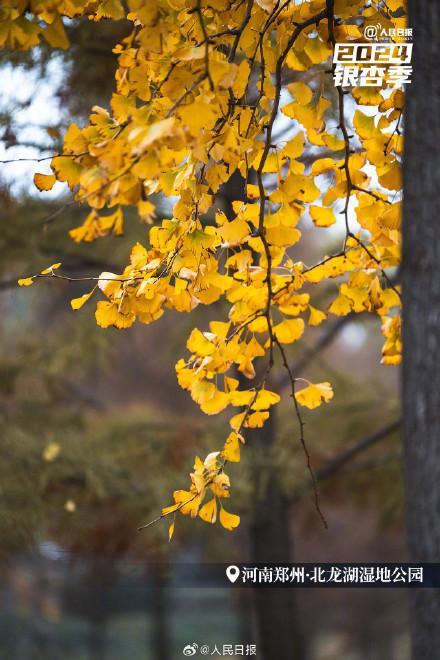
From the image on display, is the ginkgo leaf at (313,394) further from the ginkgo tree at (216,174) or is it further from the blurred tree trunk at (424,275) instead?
the blurred tree trunk at (424,275)

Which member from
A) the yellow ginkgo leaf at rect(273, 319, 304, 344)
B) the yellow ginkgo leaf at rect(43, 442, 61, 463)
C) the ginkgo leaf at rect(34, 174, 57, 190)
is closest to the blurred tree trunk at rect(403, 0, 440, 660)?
the yellow ginkgo leaf at rect(273, 319, 304, 344)

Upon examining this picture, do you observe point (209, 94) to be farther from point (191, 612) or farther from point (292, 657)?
point (191, 612)

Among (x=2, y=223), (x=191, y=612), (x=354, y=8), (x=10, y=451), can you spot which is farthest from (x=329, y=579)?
(x=191, y=612)

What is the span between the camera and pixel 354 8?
→ 56.8 inches

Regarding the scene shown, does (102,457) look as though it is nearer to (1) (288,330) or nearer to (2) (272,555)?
(2) (272,555)

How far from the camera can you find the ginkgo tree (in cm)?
108

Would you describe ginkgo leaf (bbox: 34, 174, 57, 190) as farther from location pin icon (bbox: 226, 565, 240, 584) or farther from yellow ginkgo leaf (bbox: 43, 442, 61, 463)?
yellow ginkgo leaf (bbox: 43, 442, 61, 463)

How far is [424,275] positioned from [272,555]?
2.90 meters

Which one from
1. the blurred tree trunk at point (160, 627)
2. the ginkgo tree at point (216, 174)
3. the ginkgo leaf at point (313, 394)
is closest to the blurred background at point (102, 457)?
the blurred tree trunk at point (160, 627)

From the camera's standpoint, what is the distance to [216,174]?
1.33 metres

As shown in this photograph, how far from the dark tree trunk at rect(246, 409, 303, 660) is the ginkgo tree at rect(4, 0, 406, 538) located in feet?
7.24

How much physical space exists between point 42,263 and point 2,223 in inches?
12.2

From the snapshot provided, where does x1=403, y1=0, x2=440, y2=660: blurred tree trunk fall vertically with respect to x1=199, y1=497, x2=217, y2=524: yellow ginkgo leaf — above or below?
above

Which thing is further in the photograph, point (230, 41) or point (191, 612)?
point (191, 612)
